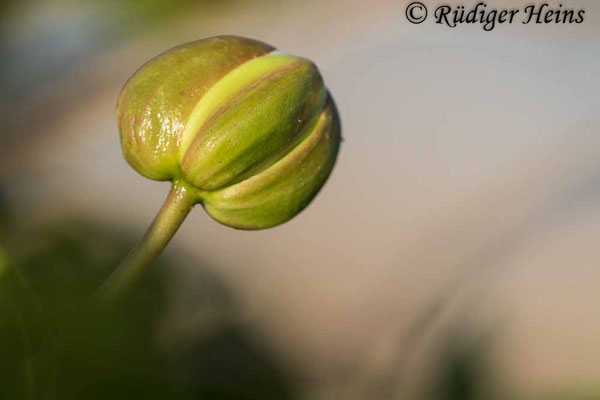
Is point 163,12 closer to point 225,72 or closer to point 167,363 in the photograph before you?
point 225,72

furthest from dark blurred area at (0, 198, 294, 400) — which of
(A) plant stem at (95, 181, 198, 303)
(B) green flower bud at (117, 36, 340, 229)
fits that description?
(B) green flower bud at (117, 36, 340, 229)

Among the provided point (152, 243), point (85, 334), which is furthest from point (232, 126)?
point (85, 334)

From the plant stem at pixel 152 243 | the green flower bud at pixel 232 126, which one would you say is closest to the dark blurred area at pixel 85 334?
the plant stem at pixel 152 243

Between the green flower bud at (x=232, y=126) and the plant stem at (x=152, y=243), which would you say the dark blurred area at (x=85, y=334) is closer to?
the plant stem at (x=152, y=243)

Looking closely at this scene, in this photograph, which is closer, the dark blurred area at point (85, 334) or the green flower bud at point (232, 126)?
the dark blurred area at point (85, 334)

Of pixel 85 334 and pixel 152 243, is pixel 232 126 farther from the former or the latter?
pixel 85 334

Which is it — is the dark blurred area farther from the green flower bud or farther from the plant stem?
the green flower bud
